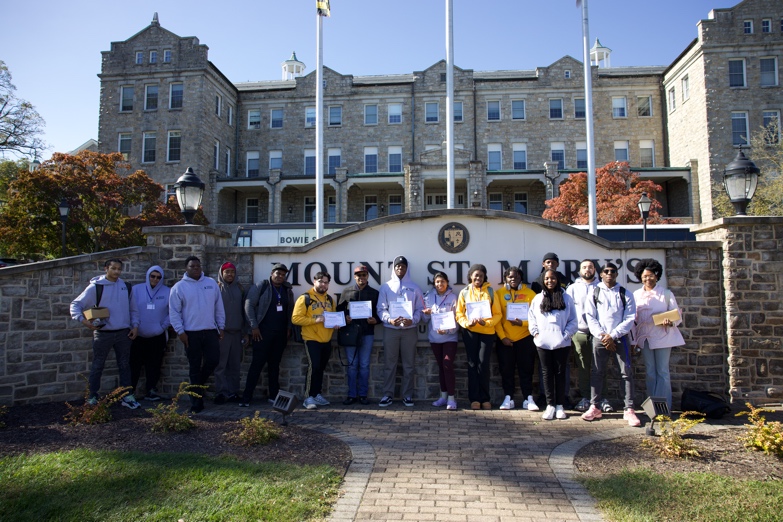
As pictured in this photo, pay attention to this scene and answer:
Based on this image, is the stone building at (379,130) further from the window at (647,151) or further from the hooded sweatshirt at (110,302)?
the hooded sweatshirt at (110,302)

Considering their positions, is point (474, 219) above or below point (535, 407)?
above

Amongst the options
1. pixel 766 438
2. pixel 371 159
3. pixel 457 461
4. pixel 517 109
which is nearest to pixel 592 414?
pixel 766 438

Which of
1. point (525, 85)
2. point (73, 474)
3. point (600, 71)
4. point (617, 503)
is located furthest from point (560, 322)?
point (600, 71)

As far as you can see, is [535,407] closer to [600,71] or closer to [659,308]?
[659,308]

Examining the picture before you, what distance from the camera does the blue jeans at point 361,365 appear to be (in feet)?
24.0

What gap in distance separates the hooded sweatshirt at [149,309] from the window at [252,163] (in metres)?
31.6

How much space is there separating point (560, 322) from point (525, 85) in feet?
107

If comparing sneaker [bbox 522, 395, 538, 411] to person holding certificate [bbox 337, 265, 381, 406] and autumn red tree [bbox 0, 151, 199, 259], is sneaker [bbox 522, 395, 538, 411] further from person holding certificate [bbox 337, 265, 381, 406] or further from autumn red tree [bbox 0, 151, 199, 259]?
autumn red tree [bbox 0, 151, 199, 259]

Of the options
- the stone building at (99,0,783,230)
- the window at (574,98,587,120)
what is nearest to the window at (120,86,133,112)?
the stone building at (99,0,783,230)

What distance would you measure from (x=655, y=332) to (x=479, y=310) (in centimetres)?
213

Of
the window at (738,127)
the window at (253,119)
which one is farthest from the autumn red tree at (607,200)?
the window at (253,119)

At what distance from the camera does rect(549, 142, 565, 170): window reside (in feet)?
114

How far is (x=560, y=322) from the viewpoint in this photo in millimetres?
6457

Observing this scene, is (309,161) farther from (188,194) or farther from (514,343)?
(514,343)
